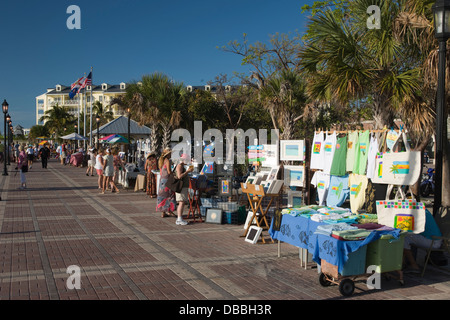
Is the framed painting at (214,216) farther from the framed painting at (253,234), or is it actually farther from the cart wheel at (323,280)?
the cart wheel at (323,280)

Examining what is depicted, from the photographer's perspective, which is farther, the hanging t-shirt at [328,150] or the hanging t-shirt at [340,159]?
the hanging t-shirt at [328,150]

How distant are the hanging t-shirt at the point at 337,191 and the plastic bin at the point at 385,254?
3.24m

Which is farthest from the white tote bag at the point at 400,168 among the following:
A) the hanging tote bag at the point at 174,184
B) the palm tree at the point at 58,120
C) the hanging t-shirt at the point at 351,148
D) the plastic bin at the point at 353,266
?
the palm tree at the point at 58,120

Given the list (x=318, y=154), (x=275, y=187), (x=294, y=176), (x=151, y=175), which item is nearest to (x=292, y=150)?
(x=294, y=176)

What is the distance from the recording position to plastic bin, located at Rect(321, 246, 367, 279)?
544 cm

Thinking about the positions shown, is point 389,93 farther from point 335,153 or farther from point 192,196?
point 192,196

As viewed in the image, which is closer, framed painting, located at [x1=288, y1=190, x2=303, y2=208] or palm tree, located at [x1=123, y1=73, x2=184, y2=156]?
framed painting, located at [x1=288, y1=190, x2=303, y2=208]

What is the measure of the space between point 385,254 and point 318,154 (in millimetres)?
4426

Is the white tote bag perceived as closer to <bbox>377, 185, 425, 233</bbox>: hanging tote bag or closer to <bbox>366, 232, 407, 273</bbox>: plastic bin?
<bbox>377, 185, 425, 233</bbox>: hanging tote bag

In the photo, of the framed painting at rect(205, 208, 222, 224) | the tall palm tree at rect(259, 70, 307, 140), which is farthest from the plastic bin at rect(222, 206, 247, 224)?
the tall palm tree at rect(259, 70, 307, 140)

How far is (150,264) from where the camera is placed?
6805 millimetres

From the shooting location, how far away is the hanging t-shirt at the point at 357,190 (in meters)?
8.44

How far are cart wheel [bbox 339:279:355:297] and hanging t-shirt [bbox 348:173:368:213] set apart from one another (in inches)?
126
